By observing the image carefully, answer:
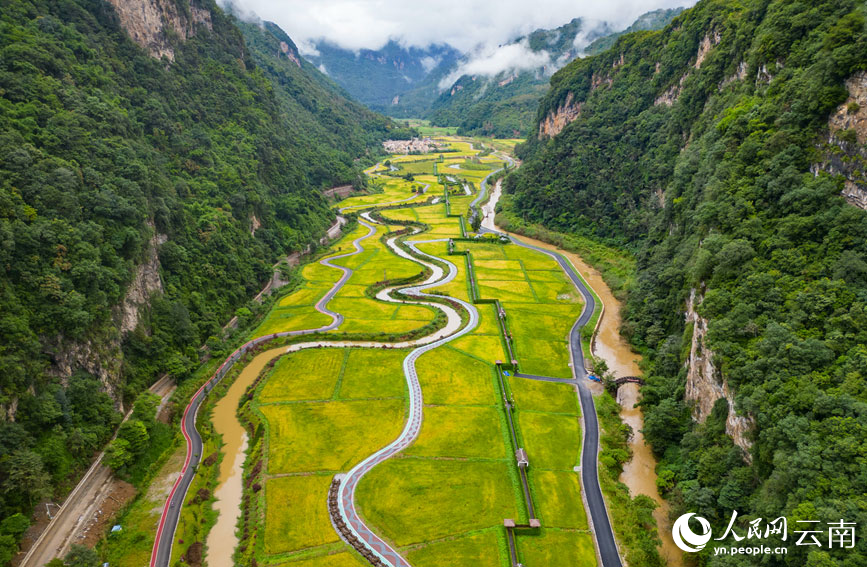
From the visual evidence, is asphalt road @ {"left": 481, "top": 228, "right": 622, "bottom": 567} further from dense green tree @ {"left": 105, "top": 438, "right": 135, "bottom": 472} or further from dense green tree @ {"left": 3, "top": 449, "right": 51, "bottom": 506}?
dense green tree @ {"left": 3, "top": 449, "right": 51, "bottom": 506}

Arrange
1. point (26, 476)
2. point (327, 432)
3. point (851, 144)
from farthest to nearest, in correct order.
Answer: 1. point (327, 432)
2. point (851, 144)
3. point (26, 476)

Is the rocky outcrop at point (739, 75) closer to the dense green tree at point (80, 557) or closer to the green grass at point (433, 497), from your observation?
the green grass at point (433, 497)

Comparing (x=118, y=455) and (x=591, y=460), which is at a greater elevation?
(x=591, y=460)

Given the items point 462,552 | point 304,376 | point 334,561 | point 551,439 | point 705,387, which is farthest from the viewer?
point 304,376

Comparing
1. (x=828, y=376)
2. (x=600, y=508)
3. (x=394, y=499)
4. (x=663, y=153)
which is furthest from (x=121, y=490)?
(x=663, y=153)

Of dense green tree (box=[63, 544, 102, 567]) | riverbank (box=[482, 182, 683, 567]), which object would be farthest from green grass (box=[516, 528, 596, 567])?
→ dense green tree (box=[63, 544, 102, 567])

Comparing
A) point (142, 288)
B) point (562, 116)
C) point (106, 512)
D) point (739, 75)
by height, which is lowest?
point (106, 512)

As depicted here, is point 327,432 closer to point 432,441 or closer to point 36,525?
point 432,441

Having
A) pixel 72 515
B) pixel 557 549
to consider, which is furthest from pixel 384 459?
pixel 72 515
